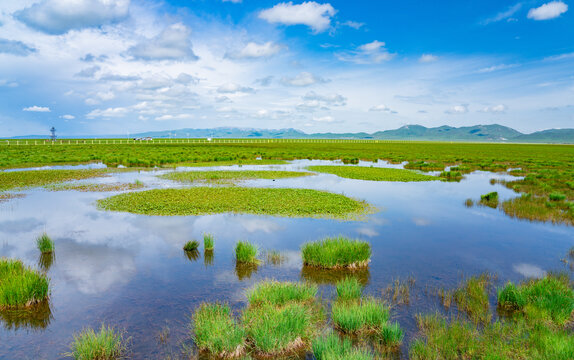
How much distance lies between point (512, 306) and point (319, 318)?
465 cm

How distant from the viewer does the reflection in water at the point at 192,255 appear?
1099 centimetres

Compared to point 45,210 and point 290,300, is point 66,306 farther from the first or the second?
point 45,210

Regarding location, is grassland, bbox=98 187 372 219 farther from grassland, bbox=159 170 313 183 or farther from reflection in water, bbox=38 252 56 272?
grassland, bbox=159 170 313 183

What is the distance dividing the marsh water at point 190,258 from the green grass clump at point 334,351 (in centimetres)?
159

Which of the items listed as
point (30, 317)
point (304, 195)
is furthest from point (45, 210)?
point (304, 195)

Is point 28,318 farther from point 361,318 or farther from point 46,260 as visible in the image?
point 361,318

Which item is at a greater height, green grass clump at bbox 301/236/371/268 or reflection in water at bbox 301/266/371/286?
green grass clump at bbox 301/236/371/268

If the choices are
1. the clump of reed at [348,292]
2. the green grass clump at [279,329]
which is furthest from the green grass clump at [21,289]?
the clump of reed at [348,292]

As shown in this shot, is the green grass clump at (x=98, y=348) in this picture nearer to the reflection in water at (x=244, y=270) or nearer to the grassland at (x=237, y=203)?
the reflection in water at (x=244, y=270)

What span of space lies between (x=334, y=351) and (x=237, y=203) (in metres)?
13.8

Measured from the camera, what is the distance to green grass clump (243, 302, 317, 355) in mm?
6035

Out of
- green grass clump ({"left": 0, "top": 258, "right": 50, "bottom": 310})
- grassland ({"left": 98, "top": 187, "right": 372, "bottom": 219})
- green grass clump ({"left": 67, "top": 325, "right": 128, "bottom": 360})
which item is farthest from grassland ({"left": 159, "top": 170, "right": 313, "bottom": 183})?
green grass clump ({"left": 67, "top": 325, "right": 128, "bottom": 360})

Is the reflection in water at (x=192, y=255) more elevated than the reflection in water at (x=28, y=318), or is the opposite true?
the reflection in water at (x=192, y=255)

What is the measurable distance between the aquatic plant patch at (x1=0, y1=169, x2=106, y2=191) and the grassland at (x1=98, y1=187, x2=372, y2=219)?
9961 mm
